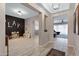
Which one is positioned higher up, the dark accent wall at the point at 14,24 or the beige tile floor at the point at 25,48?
the dark accent wall at the point at 14,24

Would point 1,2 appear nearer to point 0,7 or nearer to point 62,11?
point 0,7

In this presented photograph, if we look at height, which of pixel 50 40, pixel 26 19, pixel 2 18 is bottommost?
pixel 50 40

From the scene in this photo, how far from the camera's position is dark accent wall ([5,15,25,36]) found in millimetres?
8356

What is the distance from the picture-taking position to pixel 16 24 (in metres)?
9.35

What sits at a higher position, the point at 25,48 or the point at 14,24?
the point at 14,24

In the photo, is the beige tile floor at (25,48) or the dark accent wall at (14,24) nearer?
the beige tile floor at (25,48)

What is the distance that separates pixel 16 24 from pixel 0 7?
7.60 m

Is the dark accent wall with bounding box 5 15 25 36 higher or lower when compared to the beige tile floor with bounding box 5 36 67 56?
higher

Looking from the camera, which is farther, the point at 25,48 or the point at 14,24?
the point at 14,24

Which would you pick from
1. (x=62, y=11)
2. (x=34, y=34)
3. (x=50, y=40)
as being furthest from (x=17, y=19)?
(x=62, y=11)

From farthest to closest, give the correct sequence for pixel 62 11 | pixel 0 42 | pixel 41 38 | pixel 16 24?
pixel 16 24, pixel 62 11, pixel 41 38, pixel 0 42

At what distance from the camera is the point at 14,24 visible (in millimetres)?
9062

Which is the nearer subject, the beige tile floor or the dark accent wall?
the beige tile floor

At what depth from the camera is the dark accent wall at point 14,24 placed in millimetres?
8356
